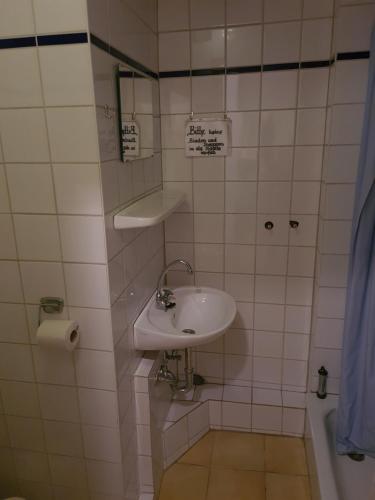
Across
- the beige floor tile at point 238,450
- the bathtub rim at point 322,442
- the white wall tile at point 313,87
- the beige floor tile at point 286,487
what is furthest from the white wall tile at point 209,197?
the beige floor tile at point 286,487

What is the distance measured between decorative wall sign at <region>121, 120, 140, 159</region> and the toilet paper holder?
566mm

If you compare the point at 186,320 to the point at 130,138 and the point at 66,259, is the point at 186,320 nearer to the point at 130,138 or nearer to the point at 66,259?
the point at 66,259

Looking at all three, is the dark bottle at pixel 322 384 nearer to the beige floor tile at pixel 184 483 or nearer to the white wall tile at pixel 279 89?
the beige floor tile at pixel 184 483

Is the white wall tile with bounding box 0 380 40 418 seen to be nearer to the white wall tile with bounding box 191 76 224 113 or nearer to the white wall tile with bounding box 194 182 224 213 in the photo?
the white wall tile with bounding box 194 182 224 213

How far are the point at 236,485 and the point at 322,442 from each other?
0.47 m

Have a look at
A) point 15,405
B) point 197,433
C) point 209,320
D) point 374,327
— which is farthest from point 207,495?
point 374,327

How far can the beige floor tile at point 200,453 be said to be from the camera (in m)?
1.91

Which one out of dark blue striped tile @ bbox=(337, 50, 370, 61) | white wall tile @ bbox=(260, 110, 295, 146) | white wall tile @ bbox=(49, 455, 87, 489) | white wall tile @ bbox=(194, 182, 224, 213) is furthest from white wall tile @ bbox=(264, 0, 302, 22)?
white wall tile @ bbox=(49, 455, 87, 489)

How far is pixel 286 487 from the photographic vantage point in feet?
5.78

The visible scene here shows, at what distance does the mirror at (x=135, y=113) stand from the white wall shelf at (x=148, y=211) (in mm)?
185

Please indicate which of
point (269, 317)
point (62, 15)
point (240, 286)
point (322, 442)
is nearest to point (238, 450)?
point (322, 442)

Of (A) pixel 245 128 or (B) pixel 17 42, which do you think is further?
(A) pixel 245 128

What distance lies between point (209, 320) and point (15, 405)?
0.92 m

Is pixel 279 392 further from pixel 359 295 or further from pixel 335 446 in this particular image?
pixel 359 295
